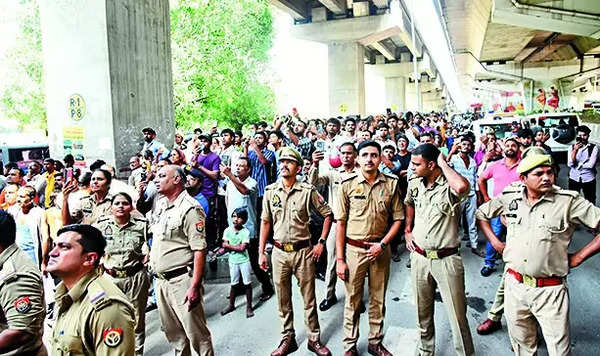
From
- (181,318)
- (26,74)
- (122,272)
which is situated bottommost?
(181,318)

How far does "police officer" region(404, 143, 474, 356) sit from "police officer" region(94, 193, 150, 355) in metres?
2.57

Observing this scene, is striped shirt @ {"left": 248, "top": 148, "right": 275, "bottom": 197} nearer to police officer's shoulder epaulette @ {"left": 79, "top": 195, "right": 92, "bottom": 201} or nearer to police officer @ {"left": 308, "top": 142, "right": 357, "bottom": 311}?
police officer @ {"left": 308, "top": 142, "right": 357, "bottom": 311}

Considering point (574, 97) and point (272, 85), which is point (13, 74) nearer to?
point (272, 85)

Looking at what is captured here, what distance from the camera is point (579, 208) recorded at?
3.44 m

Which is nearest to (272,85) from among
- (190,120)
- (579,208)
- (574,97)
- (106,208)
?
(190,120)

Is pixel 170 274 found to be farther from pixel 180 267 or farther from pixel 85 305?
pixel 85 305

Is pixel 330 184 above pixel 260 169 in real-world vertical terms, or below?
below

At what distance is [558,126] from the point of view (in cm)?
1473

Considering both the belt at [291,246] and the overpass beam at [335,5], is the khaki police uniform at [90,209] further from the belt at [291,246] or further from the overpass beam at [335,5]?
the overpass beam at [335,5]

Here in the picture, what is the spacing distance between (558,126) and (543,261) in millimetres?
13152

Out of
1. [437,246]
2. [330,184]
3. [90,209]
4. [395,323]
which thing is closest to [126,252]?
[90,209]

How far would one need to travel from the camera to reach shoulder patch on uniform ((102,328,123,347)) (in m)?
2.38

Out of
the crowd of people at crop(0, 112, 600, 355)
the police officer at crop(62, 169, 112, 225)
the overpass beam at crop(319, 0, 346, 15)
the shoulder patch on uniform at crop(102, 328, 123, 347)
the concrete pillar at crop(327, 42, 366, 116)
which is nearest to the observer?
the shoulder patch on uniform at crop(102, 328, 123, 347)

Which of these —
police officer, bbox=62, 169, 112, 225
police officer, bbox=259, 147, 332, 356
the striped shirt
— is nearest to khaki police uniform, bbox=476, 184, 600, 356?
police officer, bbox=259, 147, 332, 356
